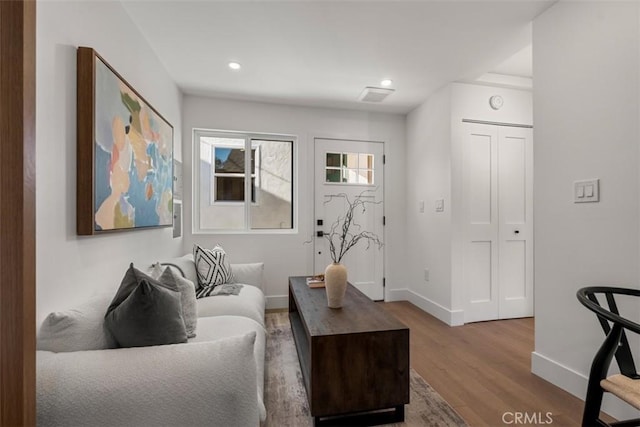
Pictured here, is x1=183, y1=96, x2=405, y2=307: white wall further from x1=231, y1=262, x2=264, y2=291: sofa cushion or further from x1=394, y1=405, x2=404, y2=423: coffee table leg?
x1=394, y1=405, x2=404, y2=423: coffee table leg

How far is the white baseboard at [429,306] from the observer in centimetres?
285

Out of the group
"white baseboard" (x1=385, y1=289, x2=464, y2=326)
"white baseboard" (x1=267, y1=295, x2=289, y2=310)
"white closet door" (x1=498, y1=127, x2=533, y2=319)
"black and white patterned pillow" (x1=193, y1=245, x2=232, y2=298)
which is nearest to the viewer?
"black and white patterned pillow" (x1=193, y1=245, x2=232, y2=298)

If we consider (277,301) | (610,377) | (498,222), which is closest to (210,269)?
(277,301)

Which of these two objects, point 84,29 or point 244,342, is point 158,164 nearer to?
point 84,29

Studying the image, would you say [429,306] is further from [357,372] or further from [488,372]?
[357,372]

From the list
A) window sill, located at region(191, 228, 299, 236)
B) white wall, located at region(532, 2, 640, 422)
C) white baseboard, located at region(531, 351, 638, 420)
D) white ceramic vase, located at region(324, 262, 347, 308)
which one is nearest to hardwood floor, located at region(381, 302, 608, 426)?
white baseboard, located at region(531, 351, 638, 420)

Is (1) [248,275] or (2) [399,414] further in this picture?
(1) [248,275]

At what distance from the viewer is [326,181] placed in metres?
3.56

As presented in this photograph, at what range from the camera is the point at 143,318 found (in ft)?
3.67

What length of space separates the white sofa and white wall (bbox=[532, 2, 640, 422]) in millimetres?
→ 1842

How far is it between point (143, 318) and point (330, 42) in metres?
2.18

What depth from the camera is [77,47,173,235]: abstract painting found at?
136 cm

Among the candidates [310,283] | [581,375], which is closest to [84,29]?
[310,283]

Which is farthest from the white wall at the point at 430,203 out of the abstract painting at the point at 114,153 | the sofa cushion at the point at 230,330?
the abstract painting at the point at 114,153
